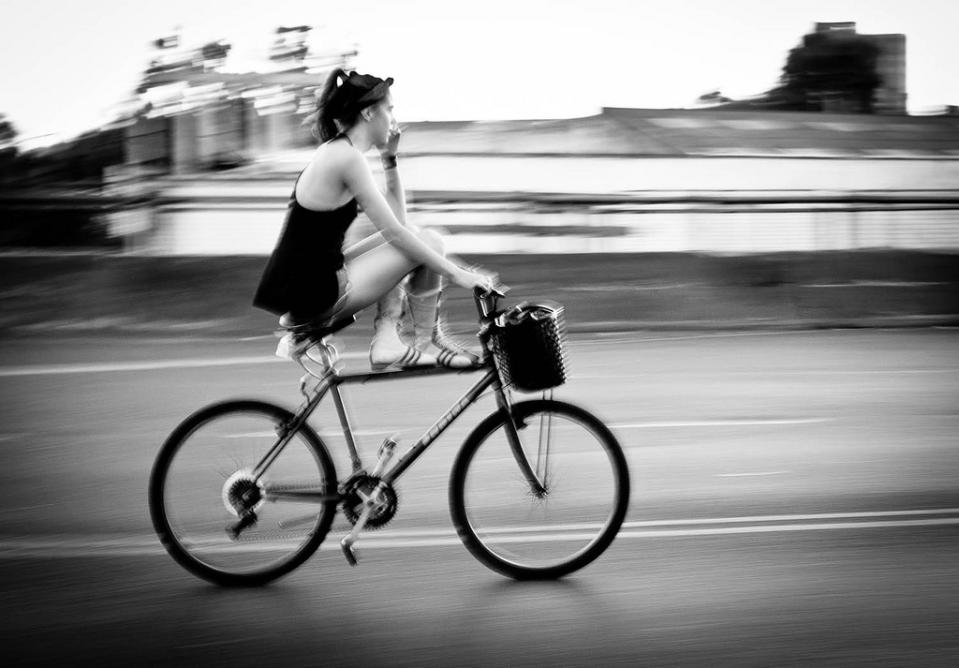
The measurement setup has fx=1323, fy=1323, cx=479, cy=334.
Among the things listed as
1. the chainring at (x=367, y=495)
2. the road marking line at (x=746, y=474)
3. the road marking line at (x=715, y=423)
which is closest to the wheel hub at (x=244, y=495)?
the chainring at (x=367, y=495)

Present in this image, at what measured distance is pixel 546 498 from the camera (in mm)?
5410

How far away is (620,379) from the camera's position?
36.2 ft

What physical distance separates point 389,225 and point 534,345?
716 millimetres

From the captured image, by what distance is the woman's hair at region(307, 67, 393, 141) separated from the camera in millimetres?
5031

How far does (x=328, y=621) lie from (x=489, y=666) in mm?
763

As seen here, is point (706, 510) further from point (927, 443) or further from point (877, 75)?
point (877, 75)

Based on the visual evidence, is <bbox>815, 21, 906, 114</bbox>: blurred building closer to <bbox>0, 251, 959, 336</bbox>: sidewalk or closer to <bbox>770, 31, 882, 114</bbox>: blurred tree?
<bbox>770, 31, 882, 114</bbox>: blurred tree

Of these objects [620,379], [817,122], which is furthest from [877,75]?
[620,379]

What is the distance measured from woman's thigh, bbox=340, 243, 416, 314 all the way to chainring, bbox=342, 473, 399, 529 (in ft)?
2.20

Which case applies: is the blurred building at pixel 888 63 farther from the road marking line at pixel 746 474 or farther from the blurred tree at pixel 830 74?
the road marking line at pixel 746 474

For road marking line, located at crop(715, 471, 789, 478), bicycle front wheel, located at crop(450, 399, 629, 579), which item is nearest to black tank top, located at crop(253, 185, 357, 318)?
bicycle front wheel, located at crop(450, 399, 629, 579)

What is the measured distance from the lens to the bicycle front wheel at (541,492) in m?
5.24

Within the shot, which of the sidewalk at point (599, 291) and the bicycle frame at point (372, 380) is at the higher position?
the bicycle frame at point (372, 380)

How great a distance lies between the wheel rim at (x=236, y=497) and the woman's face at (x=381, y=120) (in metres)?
1.17
